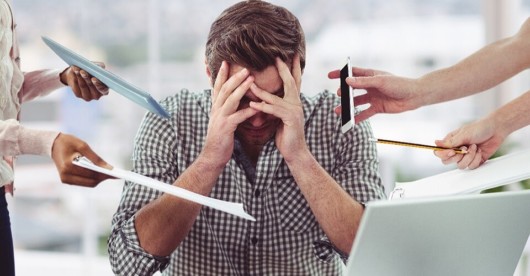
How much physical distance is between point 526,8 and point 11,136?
12.6 feet

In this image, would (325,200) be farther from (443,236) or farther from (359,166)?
(443,236)

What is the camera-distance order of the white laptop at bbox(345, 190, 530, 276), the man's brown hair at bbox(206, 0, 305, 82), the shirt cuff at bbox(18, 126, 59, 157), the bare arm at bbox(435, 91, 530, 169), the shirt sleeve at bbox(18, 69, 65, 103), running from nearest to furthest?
the white laptop at bbox(345, 190, 530, 276) → the shirt cuff at bbox(18, 126, 59, 157) → the bare arm at bbox(435, 91, 530, 169) → the man's brown hair at bbox(206, 0, 305, 82) → the shirt sleeve at bbox(18, 69, 65, 103)

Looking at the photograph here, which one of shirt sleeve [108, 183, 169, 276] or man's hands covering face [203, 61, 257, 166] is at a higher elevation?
man's hands covering face [203, 61, 257, 166]

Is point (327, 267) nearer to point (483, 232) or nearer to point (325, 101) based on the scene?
point (325, 101)

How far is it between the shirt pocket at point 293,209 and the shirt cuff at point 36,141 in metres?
0.72

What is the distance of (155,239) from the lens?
1.55 meters

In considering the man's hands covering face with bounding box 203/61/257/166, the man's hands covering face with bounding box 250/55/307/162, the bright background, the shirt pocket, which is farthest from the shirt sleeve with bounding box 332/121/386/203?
the bright background

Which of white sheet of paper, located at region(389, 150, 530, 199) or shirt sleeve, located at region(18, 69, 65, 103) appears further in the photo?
shirt sleeve, located at region(18, 69, 65, 103)

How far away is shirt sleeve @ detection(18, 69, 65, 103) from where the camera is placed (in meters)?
1.73

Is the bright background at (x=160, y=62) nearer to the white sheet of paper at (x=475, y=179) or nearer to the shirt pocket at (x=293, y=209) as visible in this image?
the shirt pocket at (x=293, y=209)

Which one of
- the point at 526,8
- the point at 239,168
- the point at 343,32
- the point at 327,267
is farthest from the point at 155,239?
the point at 343,32

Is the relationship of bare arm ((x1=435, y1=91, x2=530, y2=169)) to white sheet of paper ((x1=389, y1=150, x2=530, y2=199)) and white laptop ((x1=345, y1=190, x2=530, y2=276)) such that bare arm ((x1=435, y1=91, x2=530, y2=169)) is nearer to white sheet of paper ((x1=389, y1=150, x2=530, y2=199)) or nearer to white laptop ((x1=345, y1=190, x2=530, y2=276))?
white sheet of paper ((x1=389, y1=150, x2=530, y2=199))

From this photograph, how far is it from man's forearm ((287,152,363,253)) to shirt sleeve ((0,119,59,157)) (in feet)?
1.96

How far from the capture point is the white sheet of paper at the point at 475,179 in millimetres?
1216
